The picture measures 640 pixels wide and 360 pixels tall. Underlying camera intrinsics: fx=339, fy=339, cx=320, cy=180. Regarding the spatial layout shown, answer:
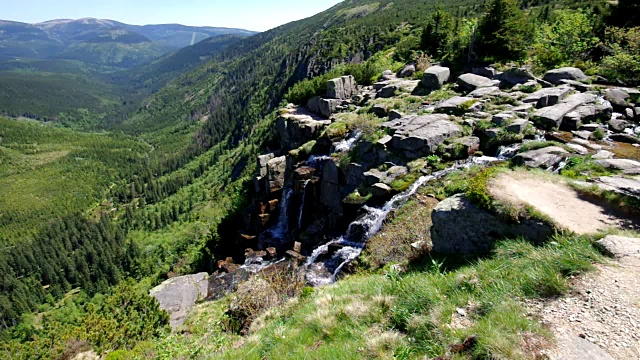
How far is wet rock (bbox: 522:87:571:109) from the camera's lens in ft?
71.7

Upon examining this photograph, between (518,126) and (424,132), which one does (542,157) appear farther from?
(424,132)

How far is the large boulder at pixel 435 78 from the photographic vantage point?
30.7 metres

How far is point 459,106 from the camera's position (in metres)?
23.9

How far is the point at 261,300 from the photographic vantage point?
14094 millimetres

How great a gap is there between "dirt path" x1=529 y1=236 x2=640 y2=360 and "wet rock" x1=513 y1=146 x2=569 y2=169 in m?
8.92

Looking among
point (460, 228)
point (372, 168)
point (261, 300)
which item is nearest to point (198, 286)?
point (261, 300)

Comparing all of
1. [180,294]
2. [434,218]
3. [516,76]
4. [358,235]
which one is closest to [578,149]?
[434,218]

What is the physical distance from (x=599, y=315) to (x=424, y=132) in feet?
53.4

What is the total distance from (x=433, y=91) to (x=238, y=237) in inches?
Answer: 958

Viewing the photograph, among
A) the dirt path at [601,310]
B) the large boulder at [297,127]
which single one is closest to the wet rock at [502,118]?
the dirt path at [601,310]

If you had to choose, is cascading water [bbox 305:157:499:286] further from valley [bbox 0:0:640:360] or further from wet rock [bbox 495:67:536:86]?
wet rock [bbox 495:67:536:86]

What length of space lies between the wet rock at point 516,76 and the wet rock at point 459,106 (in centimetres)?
525

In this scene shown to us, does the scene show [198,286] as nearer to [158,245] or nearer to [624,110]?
[624,110]

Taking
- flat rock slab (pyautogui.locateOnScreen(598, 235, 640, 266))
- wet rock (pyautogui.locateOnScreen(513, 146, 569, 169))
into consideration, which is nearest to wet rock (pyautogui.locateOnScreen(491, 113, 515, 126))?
wet rock (pyautogui.locateOnScreen(513, 146, 569, 169))
